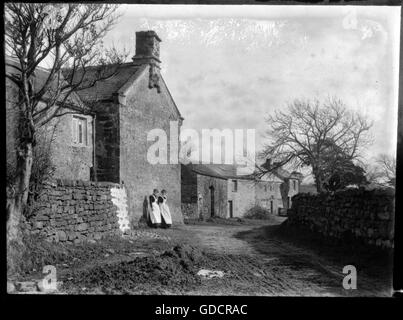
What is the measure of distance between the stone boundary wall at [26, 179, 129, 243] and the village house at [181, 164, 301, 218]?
5.75 ft

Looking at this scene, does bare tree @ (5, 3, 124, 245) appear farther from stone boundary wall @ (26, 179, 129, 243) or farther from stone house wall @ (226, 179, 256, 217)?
stone house wall @ (226, 179, 256, 217)

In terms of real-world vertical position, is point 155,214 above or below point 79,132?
below

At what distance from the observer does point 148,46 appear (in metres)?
6.97

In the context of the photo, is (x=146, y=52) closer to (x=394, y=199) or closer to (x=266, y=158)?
(x=266, y=158)

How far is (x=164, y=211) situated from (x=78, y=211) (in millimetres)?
2116

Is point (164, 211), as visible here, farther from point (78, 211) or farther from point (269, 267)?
point (269, 267)

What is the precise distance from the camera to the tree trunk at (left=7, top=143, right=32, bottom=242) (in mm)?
6840

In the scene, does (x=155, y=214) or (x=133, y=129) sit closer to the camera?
(x=155, y=214)

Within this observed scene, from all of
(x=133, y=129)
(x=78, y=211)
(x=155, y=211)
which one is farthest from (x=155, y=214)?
(x=133, y=129)

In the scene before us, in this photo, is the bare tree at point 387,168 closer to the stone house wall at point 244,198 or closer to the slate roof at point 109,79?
the stone house wall at point 244,198

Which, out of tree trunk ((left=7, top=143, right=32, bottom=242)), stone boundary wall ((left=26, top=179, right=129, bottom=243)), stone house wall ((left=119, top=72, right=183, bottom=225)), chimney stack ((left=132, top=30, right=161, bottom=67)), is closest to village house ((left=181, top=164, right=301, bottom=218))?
stone house wall ((left=119, top=72, right=183, bottom=225))

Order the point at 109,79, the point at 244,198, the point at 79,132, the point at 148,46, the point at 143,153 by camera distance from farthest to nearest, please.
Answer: the point at 109,79, the point at 79,132, the point at 143,153, the point at 244,198, the point at 148,46

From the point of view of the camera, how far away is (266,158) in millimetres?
7152
